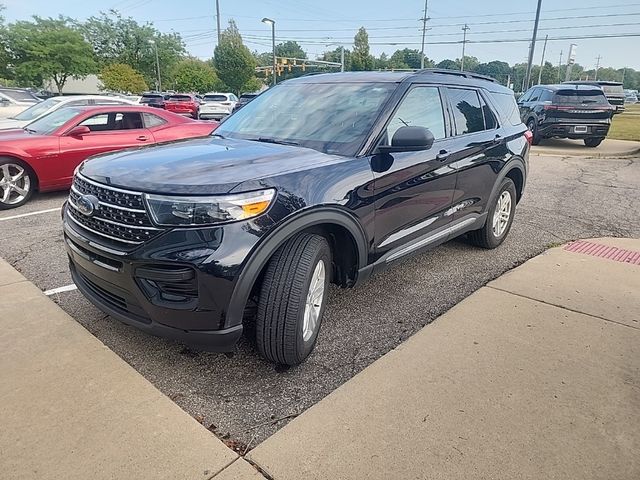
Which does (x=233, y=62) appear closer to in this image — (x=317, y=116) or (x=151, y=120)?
(x=151, y=120)

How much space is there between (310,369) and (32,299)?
7.50 feet

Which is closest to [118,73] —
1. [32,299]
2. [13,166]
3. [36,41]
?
[36,41]

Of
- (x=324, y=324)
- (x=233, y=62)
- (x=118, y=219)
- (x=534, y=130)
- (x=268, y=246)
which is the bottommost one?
(x=324, y=324)

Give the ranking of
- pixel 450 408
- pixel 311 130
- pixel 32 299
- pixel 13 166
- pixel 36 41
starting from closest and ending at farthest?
pixel 450 408
pixel 311 130
pixel 32 299
pixel 13 166
pixel 36 41

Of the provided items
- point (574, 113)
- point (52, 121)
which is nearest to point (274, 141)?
point (52, 121)

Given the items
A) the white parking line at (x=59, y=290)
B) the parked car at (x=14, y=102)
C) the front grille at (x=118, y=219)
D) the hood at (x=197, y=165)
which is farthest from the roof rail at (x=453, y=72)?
the parked car at (x=14, y=102)

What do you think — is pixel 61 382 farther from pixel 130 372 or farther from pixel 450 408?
pixel 450 408

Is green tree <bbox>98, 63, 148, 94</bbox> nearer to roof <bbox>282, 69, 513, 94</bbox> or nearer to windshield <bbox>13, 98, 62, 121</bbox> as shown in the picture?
windshield <bbox>13, 98, 62, 121</bbox>

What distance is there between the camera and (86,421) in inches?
88.6

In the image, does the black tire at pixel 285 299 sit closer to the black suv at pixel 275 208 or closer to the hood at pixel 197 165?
the black suv at pixel 275 208

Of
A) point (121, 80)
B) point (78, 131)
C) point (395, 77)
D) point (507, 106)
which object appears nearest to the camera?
point (395, 77)

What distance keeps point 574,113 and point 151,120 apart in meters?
11.2

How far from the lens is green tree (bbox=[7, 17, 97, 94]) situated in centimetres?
3738

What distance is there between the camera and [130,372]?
8.62 ft
